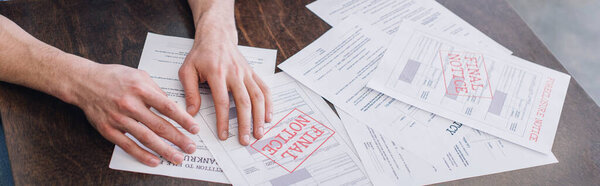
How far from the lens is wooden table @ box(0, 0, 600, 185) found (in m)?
0.64

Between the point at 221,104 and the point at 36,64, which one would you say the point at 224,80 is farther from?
the point at 36,64

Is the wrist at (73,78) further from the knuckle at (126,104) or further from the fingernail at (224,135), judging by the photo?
the fingernail at (224,135)

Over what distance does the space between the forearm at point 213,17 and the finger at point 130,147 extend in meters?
0.25

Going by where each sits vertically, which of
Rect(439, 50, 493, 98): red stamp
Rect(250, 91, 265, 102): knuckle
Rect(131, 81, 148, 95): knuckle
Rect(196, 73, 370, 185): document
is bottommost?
Rect(196, 73, 370, 185): document

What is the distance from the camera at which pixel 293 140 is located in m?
0.71

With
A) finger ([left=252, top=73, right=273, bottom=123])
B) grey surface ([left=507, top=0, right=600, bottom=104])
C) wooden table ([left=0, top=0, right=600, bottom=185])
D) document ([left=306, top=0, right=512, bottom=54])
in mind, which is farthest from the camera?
grey surface ([left=507, top=0, right=600, bottom=104])

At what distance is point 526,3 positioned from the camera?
6.96 feet

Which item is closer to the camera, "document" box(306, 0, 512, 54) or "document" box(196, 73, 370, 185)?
"document" box(196, 73, 370, 185)

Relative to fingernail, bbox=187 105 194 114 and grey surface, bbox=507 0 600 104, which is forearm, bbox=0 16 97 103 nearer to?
fingernail, bbox=187 105 194 114

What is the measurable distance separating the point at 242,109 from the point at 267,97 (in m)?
0.06

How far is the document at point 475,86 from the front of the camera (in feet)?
2.54

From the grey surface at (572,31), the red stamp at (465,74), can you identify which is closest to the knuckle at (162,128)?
the red stamp at (465,74)

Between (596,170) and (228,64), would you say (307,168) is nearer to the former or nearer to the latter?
(228,64)

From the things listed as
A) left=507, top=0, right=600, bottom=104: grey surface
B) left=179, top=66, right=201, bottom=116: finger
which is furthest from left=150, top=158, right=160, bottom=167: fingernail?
left=507, top=0, right=600, bottom=104: grey surface
